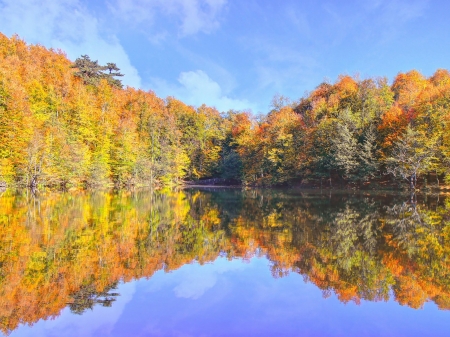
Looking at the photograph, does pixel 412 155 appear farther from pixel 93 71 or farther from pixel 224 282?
pixel 93 71

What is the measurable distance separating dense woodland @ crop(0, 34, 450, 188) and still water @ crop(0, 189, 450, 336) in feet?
82.5

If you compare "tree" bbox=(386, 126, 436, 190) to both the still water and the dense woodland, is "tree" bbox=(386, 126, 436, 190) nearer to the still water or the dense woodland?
the dense woodland

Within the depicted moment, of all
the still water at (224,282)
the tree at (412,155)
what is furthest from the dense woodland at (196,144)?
the still water at (224,282)

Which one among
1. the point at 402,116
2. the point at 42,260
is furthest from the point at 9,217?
the point at 402,116

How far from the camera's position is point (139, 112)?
202ft

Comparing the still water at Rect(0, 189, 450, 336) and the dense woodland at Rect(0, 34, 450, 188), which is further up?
the dense woodland at Rect(0, 34, 450, 188)

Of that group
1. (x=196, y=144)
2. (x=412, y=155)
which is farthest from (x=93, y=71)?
(x=412, y=155)

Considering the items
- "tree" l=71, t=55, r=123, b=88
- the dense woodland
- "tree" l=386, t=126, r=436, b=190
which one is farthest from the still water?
"tree" l=71, t=55, r=123, b=88

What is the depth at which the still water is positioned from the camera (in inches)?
173

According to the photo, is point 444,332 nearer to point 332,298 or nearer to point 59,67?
point 332,298

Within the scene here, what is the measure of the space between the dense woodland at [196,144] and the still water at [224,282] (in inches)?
990

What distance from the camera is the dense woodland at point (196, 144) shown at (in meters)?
31.7

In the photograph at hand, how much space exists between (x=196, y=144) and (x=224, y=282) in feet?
209

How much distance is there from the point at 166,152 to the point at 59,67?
22.3 metres
